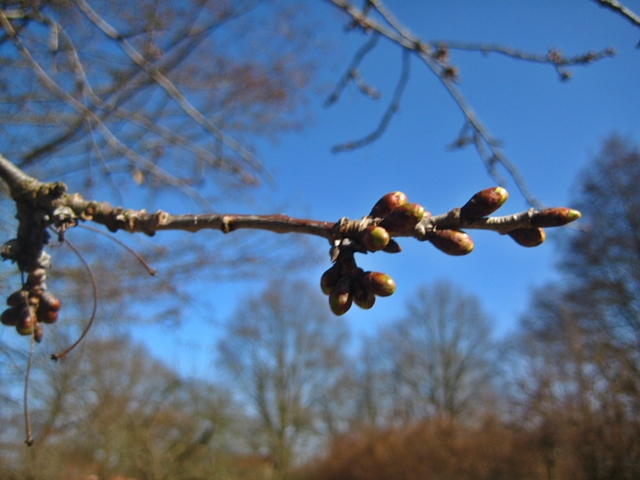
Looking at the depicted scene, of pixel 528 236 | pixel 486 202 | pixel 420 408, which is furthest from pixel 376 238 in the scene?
pixel 420 408

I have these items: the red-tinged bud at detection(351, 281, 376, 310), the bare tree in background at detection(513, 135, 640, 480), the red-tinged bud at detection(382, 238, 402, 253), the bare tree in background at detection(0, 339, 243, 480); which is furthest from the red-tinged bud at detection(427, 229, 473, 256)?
the bare tree in background at detection(513, 135, 640, 480)

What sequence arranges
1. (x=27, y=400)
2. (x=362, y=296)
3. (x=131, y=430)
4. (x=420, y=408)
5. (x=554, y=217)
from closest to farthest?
(x=554, y=217) → (x=362, y=296) → (x=27, y=400) → (x=131, y=430) → (x=420, y=408)

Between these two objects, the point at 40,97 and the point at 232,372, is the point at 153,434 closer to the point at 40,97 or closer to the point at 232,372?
the point at 40,97

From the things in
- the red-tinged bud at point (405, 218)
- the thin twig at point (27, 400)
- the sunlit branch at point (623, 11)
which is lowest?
the thin twig at point (27, 400)

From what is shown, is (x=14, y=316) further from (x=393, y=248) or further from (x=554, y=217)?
(x=554, y=217)

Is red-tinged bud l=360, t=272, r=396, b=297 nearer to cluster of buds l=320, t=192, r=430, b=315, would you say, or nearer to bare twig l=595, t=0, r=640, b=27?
cluster of buds l=320, t=192, r=430, b=315

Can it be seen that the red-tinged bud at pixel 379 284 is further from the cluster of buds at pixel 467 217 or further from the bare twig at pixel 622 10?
the bare twig at pixel 622 10

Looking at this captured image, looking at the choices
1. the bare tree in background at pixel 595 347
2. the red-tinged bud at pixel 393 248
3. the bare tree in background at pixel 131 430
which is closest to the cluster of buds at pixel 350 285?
the red-tinged bud at pixel 393 248
